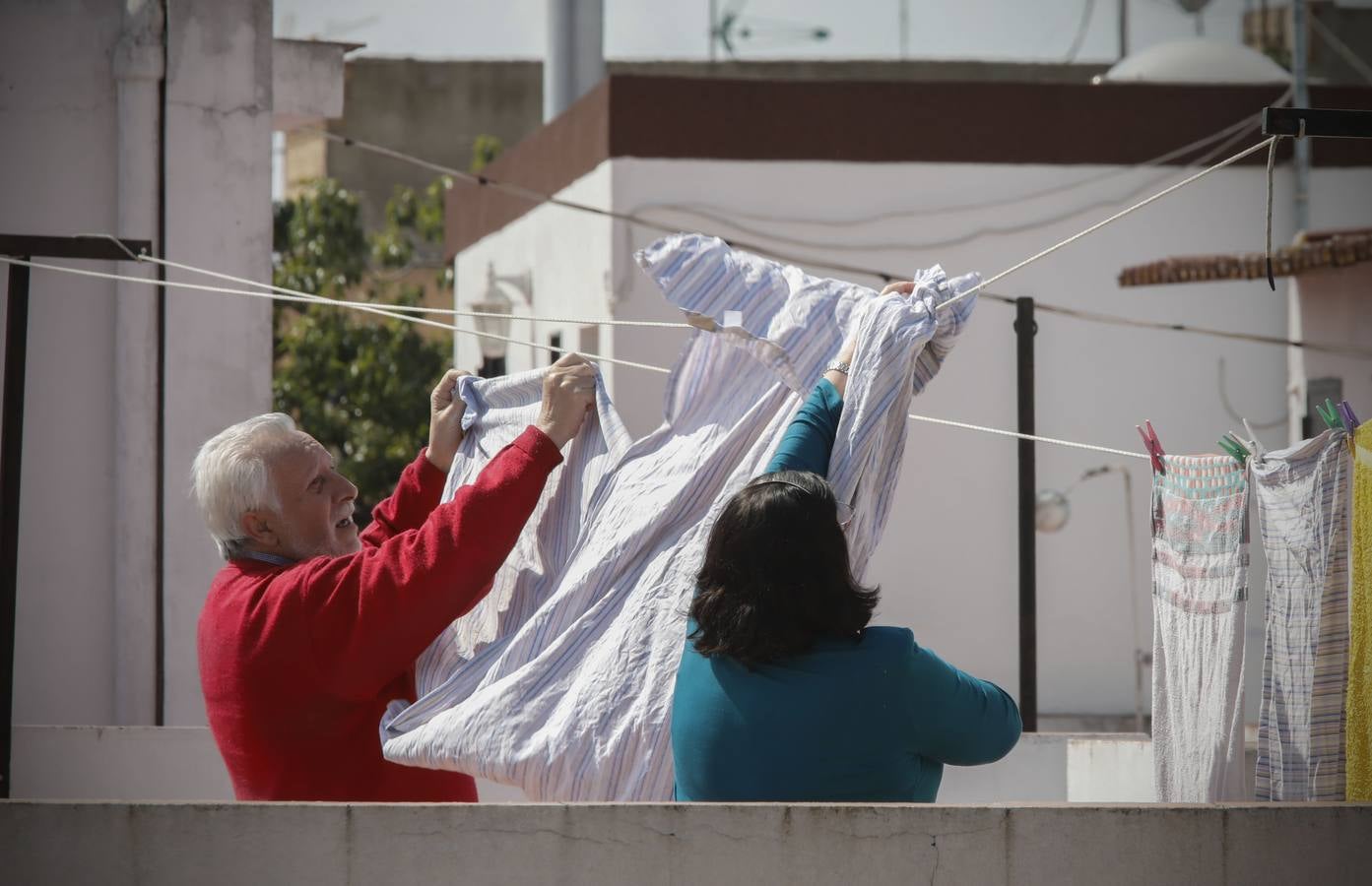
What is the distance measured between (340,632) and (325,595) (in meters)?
0.07

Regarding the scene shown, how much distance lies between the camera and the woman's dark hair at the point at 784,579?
2.54m

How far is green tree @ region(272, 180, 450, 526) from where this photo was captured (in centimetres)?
1662

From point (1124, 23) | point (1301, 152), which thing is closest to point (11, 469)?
point (1301, 152)

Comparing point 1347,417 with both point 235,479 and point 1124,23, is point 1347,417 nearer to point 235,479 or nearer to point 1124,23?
point 235,479

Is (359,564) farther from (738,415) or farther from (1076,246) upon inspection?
A: (1076,246)

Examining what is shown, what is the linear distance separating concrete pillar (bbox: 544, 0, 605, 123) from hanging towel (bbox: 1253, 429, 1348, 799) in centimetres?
1259

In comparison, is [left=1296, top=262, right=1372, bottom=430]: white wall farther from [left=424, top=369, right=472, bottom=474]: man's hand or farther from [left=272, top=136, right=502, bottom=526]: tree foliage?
[left=272, top=136, right=502, bottom=526]: tree foliage

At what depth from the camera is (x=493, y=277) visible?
14.8 m

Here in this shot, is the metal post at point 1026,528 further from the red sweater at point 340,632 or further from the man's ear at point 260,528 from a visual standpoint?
the man's ear at point 260,528

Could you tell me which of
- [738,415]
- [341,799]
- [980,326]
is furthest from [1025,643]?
→ [980,326]

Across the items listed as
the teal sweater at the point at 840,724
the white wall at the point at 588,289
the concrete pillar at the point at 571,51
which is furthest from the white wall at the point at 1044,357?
the teal sweater at the point at 840,724

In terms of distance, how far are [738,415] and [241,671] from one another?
106cm

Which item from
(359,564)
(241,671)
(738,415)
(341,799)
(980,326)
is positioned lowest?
(341,799)

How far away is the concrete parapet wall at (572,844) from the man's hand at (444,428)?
3.76ft
